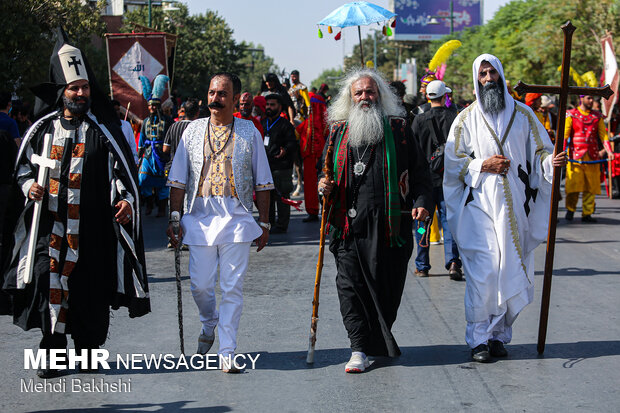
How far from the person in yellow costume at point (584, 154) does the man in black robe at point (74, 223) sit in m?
10.2

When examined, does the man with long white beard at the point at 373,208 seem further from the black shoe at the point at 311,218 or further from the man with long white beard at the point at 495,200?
the black shoe at the point at 311,218

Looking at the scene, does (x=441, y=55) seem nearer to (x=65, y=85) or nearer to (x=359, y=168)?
(x=359, y=168)

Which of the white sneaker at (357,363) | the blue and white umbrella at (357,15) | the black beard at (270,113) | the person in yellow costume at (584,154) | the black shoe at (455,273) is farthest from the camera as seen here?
the person in yellow costume at (584,154)

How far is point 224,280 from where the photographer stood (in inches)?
250

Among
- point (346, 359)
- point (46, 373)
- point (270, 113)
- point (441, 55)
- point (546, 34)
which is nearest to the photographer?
point (46, 373)

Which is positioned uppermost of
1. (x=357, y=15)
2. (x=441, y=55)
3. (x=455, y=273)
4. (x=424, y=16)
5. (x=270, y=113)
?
(x=424, y=16)

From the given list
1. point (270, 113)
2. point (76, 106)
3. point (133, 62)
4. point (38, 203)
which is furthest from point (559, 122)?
point (133, 62)

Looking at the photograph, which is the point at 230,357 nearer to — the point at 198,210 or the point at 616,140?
the point at 198,210

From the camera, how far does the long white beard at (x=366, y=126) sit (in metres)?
6.42

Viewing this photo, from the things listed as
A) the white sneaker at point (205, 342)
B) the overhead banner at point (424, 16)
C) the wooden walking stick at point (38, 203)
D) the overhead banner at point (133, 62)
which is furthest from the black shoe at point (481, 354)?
the overhead banner at point (424, 16)

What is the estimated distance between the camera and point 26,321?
611 centimetres

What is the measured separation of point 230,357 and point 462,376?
1558 mm

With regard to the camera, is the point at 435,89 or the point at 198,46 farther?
the point at 198,46

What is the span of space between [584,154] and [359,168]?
957 cm
